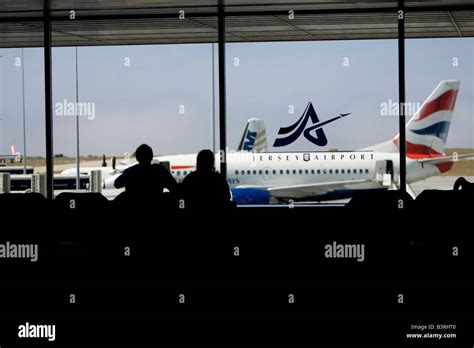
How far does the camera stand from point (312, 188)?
107 feet

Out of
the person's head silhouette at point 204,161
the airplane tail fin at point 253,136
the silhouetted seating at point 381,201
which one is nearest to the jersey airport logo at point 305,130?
the airplane tail fin at point 253,136

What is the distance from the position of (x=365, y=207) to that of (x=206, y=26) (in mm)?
4751

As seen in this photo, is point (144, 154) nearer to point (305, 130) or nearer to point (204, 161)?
point (204, 161)

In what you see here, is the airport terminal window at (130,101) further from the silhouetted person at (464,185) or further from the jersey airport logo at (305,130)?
the jersey airport logo at (305,130)

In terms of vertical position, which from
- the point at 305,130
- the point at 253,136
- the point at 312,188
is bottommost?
the point at 312,188

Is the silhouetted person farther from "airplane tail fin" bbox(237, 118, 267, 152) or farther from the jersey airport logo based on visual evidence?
"airplane tail fin" bbox(237, 118, 267, 152)

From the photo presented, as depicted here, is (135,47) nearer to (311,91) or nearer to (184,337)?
(184,337)

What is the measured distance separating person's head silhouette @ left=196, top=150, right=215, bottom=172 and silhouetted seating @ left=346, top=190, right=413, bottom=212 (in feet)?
3.95

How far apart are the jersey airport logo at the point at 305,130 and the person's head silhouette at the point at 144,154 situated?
1889 centimetres

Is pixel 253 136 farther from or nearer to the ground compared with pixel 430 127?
nearer to the ground

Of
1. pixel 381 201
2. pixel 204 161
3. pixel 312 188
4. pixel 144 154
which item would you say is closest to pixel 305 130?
pixel 312 188

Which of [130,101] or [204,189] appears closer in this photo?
[204,189]

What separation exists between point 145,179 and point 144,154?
0.23 meters

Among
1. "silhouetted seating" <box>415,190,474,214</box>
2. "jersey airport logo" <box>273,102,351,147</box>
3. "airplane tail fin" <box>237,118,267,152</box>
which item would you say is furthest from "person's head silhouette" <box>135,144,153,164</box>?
"airplane tail fin" <box>237,118,267,152</box>
